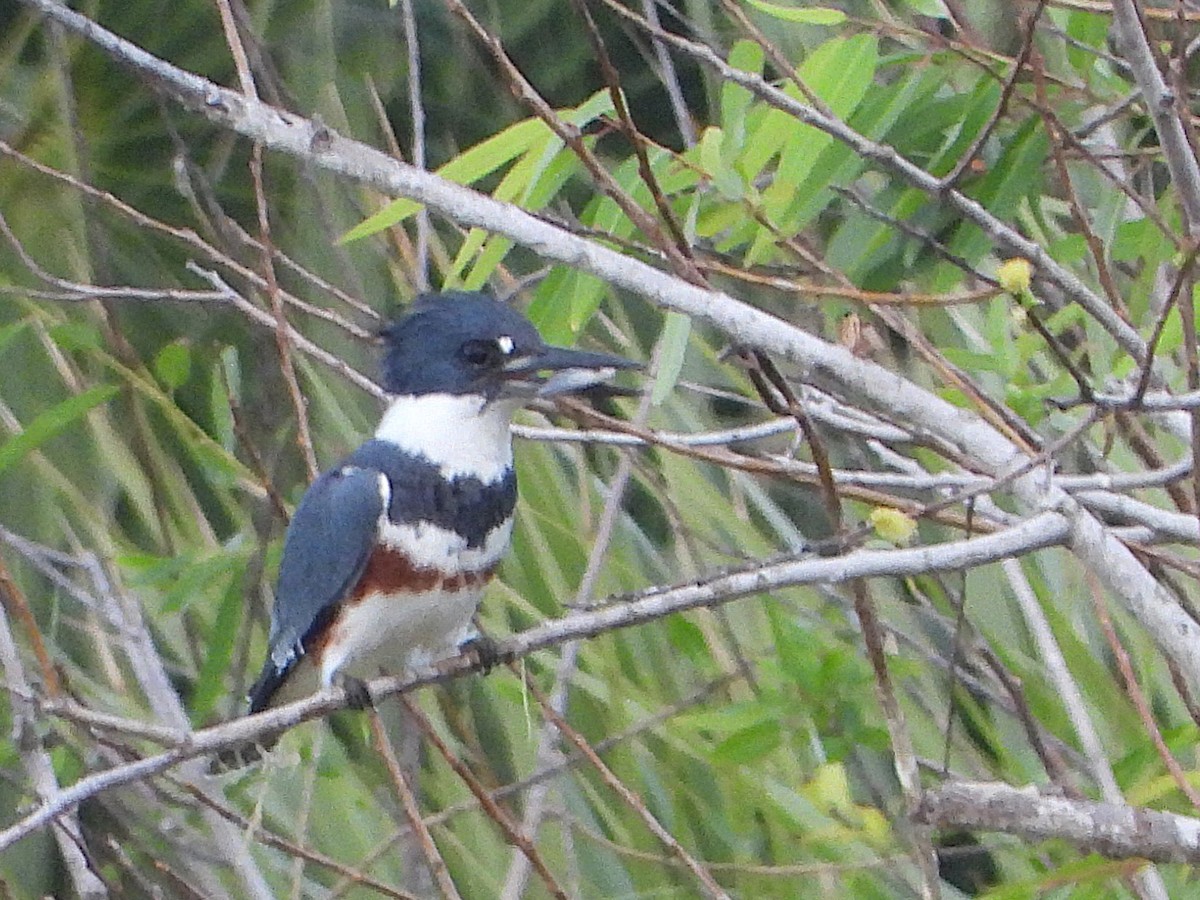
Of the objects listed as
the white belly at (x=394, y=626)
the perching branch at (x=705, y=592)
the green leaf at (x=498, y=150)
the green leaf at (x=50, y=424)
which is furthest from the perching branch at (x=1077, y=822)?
the green leaf at (x=50, y=424)

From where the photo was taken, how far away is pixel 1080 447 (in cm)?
186

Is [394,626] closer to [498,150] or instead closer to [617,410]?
[498,150]

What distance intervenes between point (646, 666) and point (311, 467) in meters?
0.61

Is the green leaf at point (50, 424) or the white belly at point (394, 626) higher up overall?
the green leaf at point (50, 424)

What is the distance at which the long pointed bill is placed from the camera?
1.41 m

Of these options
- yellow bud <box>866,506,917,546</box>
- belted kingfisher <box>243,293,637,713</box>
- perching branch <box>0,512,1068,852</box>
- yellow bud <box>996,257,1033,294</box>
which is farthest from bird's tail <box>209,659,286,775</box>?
yellow bud <box>996,257,1033,294</box>

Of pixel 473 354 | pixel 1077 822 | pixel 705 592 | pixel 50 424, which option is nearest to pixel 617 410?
pixel 473 354

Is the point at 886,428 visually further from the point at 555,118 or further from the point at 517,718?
the point at 517,718

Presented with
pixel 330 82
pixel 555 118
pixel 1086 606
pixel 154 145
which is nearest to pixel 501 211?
pixel 555 118

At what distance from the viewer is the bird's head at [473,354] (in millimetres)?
1528

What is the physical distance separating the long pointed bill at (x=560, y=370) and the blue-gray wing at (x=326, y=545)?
0.18 meters

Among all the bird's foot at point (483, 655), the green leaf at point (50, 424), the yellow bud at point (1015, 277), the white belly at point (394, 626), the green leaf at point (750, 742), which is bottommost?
the green leaf at point (750, 742)

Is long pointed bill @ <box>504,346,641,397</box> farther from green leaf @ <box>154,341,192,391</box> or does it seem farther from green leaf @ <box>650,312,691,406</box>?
green leaf @ <box>154,341,192,391</box>

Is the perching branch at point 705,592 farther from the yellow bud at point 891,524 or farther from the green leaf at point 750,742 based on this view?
the green leaf at point 750,742
